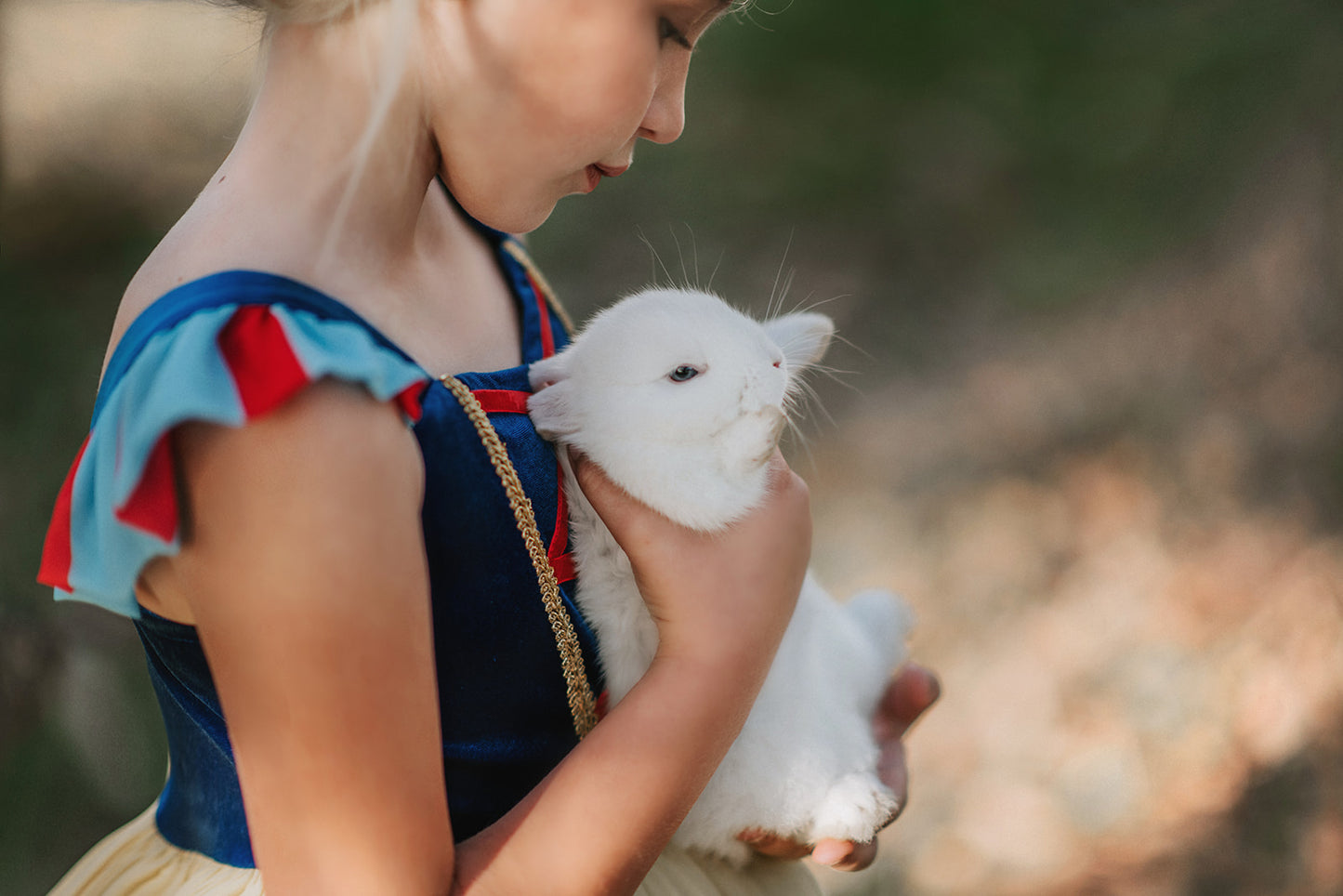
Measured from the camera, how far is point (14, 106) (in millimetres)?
1338

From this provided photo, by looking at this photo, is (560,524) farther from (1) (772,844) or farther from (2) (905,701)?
(2) (905,701)

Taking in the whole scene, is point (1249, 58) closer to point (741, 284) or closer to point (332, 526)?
point (741, 284)

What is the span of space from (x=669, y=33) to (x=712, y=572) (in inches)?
13.6

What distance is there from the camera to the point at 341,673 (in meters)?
0.43

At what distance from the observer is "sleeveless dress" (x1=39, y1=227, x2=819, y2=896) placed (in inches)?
16.7

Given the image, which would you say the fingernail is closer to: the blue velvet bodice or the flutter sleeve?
the blue velvet bodice

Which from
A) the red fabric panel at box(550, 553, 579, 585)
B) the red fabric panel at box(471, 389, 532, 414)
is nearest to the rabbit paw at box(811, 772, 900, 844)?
the red fabric panel at box(550, 553, 579, 585)

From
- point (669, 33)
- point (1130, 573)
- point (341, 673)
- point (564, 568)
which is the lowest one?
point (1130, 573)

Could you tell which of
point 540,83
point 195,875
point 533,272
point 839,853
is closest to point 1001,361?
point 533,272

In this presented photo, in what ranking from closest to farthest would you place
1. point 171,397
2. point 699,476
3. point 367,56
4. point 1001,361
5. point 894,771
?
point 171,397 → point 367,56 → point 699,476 → point 894,771 → point 1001,361

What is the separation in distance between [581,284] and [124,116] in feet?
2.94

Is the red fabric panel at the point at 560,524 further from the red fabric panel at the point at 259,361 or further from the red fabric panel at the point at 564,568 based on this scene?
the red fabric panel at the point at 259,361

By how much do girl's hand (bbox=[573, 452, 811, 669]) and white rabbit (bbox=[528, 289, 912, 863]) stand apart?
0.04 ft

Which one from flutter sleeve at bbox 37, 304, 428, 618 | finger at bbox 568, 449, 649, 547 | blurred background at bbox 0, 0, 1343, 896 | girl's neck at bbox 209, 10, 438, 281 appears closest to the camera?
flutter sleeve at bbox 37, 304, 428, 618
